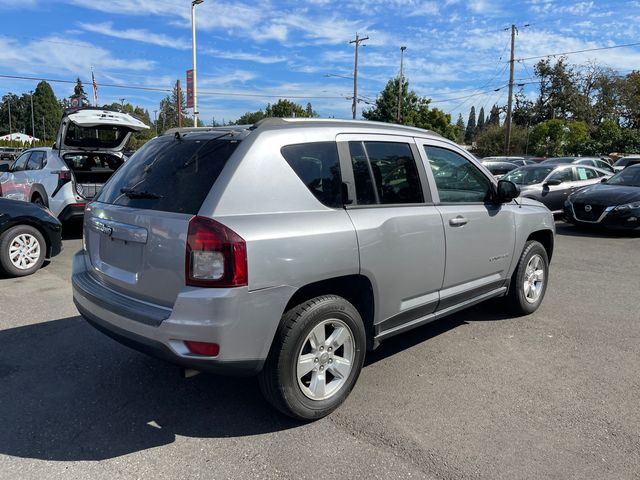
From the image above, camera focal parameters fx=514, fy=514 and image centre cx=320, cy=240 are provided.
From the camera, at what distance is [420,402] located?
11.3 ft

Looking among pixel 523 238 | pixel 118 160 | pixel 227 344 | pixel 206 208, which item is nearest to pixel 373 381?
pixel 227 344

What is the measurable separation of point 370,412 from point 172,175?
6.44 ft

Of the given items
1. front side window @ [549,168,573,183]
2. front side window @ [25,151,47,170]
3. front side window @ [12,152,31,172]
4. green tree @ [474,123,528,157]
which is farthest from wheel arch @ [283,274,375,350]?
green tree @ [474,123,528,157]

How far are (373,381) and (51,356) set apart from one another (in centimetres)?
261

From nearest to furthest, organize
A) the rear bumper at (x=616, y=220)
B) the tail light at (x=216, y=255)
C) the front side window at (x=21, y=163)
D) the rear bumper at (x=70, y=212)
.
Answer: the tail light at (x=216, y=255) → the rear bumper at (x=70, y=212) → the rear bumper at (x=616, y=220) → the front side window at (x=21, y=163)

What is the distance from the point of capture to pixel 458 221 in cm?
404

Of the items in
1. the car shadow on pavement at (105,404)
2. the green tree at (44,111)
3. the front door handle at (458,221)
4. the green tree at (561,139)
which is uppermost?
the green tree at (44,111)

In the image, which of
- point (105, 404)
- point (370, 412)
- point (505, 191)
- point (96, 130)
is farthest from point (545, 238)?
point (96, 130)

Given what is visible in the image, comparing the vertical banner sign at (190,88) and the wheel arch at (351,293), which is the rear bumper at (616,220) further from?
the vertical banner sign at (190,88)

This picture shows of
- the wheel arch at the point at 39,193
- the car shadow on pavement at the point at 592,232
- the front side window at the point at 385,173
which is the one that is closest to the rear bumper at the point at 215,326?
the front side window at the point at 385,173

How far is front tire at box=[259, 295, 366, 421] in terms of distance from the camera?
293 centimetres

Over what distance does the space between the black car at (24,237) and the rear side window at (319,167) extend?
521cm

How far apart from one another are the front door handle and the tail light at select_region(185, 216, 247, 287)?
6.29 ft

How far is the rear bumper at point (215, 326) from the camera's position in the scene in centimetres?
270
